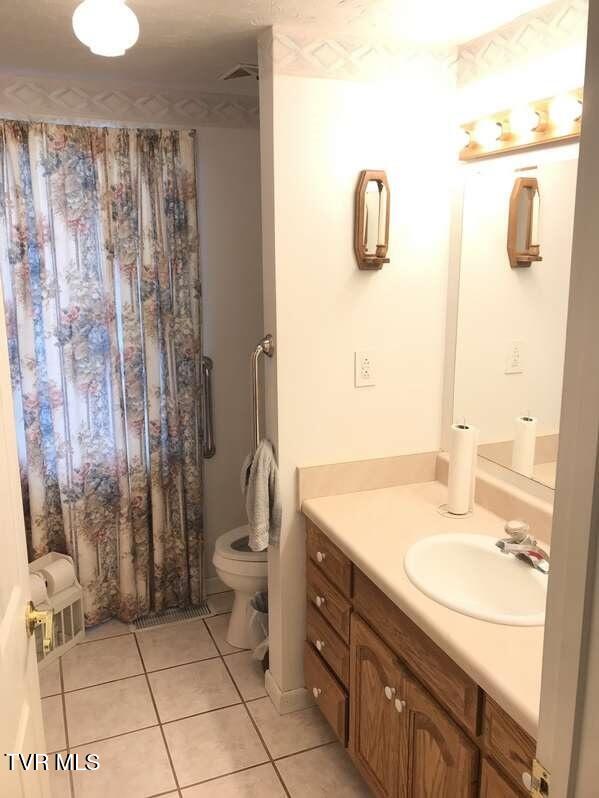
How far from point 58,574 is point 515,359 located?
2.03 metres

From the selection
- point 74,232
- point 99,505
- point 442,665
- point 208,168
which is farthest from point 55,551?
point 442,665

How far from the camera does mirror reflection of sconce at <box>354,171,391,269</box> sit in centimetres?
216

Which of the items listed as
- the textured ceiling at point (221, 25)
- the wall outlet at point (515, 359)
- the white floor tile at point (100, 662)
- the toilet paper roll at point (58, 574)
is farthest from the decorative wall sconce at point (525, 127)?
the white floor tile at point (100, 662)

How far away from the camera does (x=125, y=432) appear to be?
2932 millimetres

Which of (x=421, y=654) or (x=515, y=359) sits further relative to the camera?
(x=515, y=359)

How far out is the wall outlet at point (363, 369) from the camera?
2312 millimetres

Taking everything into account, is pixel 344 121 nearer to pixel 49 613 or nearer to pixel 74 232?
pixel 74 232

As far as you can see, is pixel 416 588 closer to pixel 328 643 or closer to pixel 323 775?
pixel 328 643

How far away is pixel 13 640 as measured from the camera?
3.92 ft

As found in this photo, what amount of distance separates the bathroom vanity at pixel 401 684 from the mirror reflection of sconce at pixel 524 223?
86 cm

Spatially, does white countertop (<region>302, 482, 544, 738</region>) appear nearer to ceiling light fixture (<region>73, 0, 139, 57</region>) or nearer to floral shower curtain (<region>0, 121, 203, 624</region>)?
floral shower curtain (<region>0, 121, 203, 624</region>)

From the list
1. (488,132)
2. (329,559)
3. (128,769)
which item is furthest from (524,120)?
(128,769)

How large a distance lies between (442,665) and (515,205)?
1.38 meters

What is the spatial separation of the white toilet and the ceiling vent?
6.37ft
